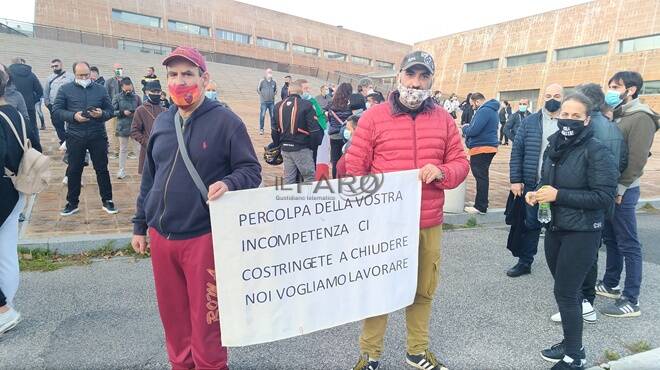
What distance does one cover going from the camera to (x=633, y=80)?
3801 mm

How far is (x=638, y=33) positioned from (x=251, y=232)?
A: 4226cm

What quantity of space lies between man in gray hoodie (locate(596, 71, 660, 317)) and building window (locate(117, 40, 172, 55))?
46234mm

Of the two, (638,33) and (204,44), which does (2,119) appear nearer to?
(638,33)

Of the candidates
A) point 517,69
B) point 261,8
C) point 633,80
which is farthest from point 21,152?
point 261,8

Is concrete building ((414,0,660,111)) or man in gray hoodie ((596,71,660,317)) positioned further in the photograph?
concrete building ((414,0,660,111))

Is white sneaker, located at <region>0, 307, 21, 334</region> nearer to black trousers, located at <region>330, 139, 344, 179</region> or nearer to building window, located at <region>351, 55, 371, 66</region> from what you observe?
black trousers, located at <region>330, 139, 344, 179</region>

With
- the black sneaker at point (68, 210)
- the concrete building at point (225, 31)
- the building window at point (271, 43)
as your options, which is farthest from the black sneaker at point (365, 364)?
the building window at point (271, 43)

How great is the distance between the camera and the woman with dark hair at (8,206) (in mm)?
3119

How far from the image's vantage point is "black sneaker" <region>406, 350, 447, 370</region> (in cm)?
286

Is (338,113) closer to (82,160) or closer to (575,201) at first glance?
(82,160)

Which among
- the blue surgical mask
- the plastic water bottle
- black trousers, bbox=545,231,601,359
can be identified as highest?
the blue surgical mask

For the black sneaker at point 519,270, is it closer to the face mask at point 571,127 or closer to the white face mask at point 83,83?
the face mask at point 571,127

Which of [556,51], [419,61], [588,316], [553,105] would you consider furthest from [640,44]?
[419,61]

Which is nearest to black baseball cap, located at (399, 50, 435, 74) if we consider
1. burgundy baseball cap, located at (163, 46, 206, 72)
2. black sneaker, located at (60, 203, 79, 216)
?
burgundy baseball cap, located at (163, 46, 206, 72)
